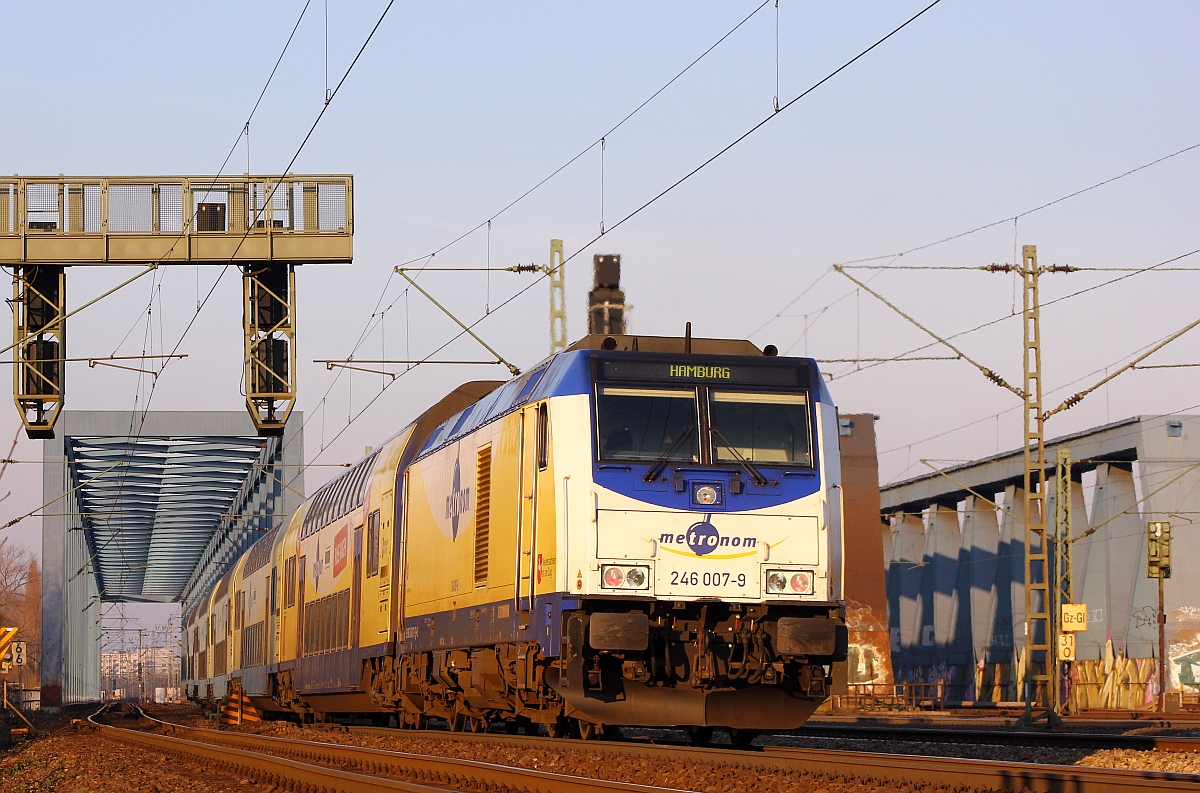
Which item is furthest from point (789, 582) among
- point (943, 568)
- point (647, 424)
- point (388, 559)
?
point (943, 568)

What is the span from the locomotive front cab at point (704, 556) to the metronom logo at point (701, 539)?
1 centimetres

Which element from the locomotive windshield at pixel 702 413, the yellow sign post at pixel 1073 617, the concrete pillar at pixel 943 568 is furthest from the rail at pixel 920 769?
the concrete pillar at pixel 943 568

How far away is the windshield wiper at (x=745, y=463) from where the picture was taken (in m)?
15.4

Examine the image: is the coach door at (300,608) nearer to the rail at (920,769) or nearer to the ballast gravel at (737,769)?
the ballast gravel at (737,769)

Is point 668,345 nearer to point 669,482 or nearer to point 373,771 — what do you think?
point 669,482

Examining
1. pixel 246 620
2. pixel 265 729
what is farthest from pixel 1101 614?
pixel 265 729

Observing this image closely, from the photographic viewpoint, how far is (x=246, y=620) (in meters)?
38.2

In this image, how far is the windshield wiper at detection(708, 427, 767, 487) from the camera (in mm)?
15383

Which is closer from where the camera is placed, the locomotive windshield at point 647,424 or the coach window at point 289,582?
the locomotive windshield at point 647,424

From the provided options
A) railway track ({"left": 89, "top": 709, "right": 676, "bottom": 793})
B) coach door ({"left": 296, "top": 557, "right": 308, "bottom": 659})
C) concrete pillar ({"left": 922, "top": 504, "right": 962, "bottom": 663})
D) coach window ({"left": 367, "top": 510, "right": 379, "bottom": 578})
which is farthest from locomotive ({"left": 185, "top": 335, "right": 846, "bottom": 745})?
concrete pillar ({"left": 922, "top": 504, "right": 962, "bottom": 663})

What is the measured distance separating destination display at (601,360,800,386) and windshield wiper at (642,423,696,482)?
0.58m

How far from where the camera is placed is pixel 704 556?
15086 mm

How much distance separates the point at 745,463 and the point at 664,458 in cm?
85

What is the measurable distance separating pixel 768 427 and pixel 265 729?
651 inches
